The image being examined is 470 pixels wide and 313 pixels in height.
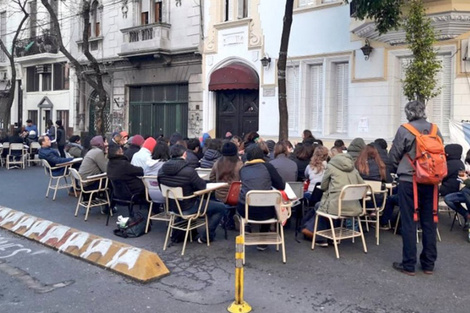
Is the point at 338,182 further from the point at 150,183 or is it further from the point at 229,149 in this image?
the point at 150,183

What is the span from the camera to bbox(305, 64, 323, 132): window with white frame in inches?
596

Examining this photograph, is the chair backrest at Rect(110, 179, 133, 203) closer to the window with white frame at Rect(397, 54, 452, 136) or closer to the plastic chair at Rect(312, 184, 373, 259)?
the plastic chair at Rect(312, 184, 373, 259)

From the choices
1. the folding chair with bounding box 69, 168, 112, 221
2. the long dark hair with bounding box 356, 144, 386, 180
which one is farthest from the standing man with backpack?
the folding chair with bounding box 69, 168, 112, 221

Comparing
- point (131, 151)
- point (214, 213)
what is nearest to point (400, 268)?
point (214, 213)

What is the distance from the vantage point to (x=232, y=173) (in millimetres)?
7367

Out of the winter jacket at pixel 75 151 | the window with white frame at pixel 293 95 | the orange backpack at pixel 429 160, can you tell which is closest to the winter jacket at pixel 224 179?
the orange backpack at pixel 429 160

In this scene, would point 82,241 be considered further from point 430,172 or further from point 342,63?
point 342,63

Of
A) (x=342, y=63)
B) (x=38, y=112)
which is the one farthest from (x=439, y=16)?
(x=38, y=112)

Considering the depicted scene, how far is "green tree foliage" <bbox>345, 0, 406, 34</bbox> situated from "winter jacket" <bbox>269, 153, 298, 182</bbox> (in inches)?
181

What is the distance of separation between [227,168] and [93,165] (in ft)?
9.71

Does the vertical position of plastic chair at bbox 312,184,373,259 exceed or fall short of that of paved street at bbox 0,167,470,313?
it exceeds it

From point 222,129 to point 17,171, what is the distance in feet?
24.3

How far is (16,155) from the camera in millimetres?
17172

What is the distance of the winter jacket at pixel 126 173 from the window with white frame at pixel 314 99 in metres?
8.40
